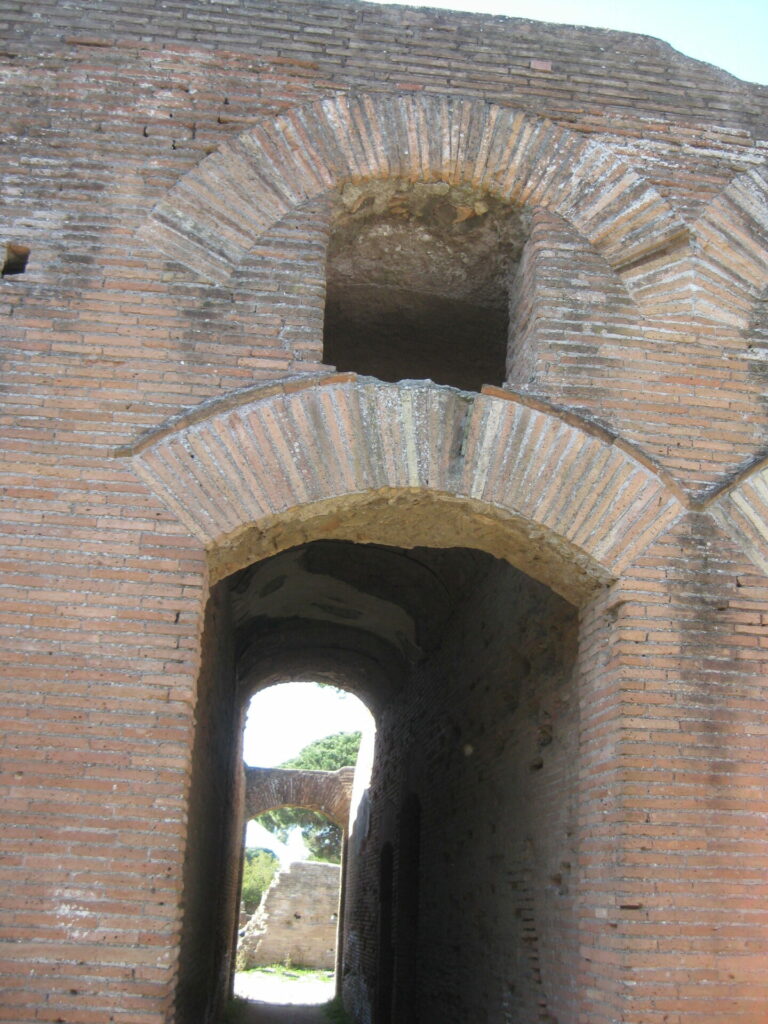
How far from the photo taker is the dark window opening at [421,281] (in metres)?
5.37

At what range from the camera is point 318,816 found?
32.9 m

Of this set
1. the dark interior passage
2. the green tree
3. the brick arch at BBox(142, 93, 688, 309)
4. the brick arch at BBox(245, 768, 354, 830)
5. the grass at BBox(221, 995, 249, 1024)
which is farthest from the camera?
the green tree

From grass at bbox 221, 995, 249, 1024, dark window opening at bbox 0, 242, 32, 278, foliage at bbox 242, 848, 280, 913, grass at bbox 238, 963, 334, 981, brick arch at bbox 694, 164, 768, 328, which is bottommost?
grass at bbox 238, 963, 334, 981

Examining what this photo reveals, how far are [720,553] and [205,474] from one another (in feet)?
7.86

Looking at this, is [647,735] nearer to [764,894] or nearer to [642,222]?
[764,894]

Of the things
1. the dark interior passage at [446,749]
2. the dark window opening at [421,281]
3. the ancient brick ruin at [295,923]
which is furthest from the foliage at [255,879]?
the dark window opening at [421,281]

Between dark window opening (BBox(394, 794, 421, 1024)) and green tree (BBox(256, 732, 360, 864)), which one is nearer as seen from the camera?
dark window opening (BBox(394, 794, 421, 1024))

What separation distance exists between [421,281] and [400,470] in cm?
201

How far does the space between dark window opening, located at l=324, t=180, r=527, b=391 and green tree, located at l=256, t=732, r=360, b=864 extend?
27.0 metres

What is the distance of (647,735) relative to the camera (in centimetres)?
423

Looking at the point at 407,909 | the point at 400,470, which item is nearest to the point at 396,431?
the point at 400,470

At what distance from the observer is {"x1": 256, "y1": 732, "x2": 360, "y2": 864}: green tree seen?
3312cm

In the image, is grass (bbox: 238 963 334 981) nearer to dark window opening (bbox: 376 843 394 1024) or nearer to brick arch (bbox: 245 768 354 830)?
brick arch (bbox: 245 768 354 830)

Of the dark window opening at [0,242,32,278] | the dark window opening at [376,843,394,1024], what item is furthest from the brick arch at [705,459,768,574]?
the dark window opening at [376,843,394,1024]
